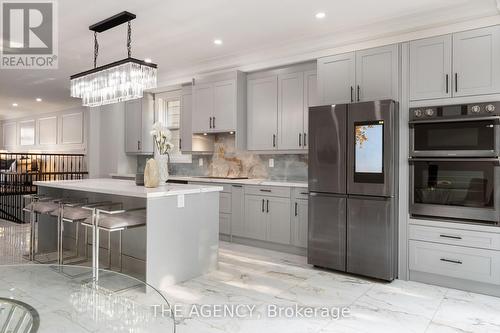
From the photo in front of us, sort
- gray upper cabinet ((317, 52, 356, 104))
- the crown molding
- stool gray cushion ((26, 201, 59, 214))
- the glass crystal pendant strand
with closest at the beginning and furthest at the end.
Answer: the crown molding < the glass crystal pendant strand < stool gray cushion ((26, 201, 59, 214)) < gray upper cabinet ((317, 52, 356, 104))

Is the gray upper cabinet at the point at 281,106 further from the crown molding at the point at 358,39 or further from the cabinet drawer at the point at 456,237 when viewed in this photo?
the cabinet drawer at the point at 456,237

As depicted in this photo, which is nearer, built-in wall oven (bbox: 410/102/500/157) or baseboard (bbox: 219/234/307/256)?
built-in wall oven (bbox: 410/102/500/157)

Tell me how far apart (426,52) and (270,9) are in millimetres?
1614

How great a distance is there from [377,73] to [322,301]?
95.2 inches

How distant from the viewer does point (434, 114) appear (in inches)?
133

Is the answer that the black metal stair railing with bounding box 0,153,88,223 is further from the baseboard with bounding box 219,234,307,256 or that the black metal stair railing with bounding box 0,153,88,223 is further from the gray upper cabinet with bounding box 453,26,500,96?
the gray upper cabinet with bounding box 453,26,500,96

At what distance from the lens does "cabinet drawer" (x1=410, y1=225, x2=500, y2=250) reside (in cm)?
313

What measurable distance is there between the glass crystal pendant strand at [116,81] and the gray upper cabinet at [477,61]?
3015 mm

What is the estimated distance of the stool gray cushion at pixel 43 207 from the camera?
3.81 metres

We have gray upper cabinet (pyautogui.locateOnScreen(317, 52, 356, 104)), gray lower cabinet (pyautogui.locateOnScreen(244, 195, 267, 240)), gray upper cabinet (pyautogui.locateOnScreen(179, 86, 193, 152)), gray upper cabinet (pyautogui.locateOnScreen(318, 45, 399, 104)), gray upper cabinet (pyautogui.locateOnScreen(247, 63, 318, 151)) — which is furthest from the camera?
gray upper cabinet (pyautogui.locateOnScreen(179, 86, 193, 152))

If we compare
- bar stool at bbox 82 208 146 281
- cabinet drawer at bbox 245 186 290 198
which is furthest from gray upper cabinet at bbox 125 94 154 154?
bar stool at bbox 82 208 146 281

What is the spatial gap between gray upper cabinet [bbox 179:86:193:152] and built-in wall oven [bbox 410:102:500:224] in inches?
135

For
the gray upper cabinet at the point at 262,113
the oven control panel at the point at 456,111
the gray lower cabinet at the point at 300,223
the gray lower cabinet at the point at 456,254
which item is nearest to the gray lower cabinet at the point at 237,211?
the gray upper cabinet at the point at 262,113

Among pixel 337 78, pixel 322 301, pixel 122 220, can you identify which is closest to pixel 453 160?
pixel 337 78
